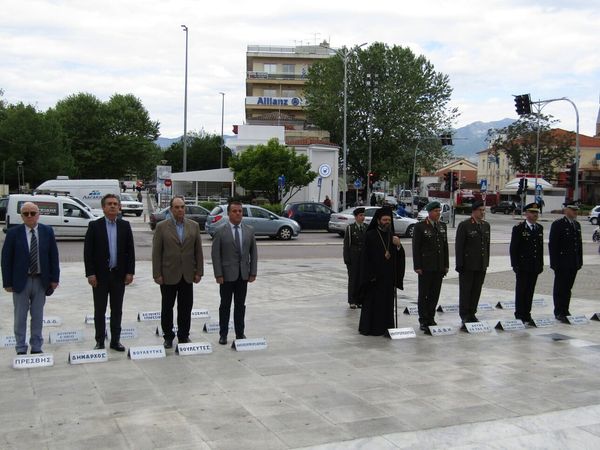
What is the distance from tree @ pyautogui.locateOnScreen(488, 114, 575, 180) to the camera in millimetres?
72500

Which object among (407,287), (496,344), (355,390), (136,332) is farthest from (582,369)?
(407,287)

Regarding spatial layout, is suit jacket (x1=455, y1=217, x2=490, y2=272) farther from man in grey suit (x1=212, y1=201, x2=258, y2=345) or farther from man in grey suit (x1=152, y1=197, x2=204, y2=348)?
man in grey suit (x1=152, y1=197, x2=204, y2=348)

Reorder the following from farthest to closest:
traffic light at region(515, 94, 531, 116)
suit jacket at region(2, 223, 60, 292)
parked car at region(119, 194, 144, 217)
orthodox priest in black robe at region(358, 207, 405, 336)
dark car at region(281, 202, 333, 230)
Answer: parked car at region(119, 194, 144, 217), dark car at region(281, 202, 333, 230), traffic light at region(515, 94, 531, 116), orthodox priest in black robe at region(358, 207, 405, 336), suit jacket at region(2, 223, 60, 292)

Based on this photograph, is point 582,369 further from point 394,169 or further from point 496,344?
point 394,169

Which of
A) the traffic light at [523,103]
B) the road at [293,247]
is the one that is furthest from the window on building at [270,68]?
the traffic light at [523,103]

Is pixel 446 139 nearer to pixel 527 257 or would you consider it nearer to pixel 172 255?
pixel 527 257

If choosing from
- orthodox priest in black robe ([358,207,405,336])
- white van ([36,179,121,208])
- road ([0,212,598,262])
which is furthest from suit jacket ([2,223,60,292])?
white van ([36,179,121,208])

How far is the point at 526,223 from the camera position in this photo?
9.76 metres

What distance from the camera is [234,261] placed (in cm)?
802

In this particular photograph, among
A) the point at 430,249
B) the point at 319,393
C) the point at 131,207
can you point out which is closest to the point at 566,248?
the point at 430,249

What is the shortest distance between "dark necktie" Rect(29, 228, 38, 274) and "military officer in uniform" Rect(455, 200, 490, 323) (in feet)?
18.3

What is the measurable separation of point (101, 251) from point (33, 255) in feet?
2.34

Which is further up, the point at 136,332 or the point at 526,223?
the point at 526,223

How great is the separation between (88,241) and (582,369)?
5.62 m
